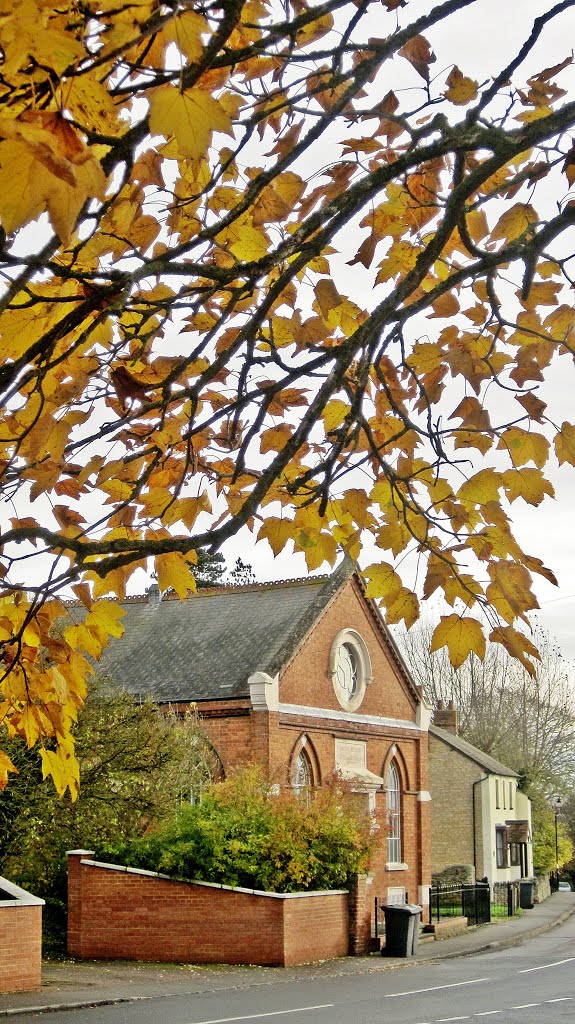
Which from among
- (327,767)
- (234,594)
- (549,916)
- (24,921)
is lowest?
(549,916)

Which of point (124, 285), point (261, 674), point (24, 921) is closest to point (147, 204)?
point (124, 285)

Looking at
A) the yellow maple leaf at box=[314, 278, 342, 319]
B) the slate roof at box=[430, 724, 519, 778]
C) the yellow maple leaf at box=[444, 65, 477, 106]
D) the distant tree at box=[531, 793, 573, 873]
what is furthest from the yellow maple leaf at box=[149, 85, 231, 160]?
the distant tree at box=[531, 793, 573, 873]

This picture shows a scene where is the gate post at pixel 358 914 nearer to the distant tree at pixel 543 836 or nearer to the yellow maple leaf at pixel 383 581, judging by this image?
the yellow maple leaf at pixel 383 581

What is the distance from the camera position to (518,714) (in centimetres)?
6950

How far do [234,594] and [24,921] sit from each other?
17726mm

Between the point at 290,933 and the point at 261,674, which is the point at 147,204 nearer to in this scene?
the point at 290,933

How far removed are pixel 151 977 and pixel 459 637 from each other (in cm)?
1649

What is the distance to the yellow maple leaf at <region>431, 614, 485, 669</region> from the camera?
4.41 metres

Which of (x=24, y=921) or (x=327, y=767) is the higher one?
(x=327, y=767)

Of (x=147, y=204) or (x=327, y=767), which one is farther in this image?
(x=327, y=767)

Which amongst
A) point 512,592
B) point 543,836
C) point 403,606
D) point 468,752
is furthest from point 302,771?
point 543,836

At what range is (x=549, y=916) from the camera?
41.9 metres

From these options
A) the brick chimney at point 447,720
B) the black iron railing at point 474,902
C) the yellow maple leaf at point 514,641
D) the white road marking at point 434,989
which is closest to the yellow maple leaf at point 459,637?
the yellow maple leaf at point 514,641

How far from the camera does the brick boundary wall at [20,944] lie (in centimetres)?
1670
